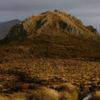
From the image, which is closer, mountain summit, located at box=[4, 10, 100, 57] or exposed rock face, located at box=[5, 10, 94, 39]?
mountain summit, located at box=[4, 10, 100, 57]

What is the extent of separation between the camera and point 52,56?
59.1 meters

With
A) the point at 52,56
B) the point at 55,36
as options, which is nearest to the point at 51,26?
the point at 55,36

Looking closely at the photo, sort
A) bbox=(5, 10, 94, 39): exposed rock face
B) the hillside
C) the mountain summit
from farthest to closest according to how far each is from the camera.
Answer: bbox=(5, 10, 94, 39): exposed rock face, the mountain summit, the hillside

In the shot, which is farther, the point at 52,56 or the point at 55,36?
the point at 55,36

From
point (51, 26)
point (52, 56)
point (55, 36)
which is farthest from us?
point (51, 26)

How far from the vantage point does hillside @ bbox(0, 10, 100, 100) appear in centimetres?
3706

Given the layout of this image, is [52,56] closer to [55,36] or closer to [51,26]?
[55,36]

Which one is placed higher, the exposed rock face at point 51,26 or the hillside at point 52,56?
the exposed rock face at point 51,26

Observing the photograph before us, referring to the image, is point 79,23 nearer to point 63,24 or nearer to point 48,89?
point 63,24

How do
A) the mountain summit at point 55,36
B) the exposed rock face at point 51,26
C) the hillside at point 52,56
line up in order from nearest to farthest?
the hillside at point 52,56
the mountain summit at point 55,36
the exposed rock face at point 51,26

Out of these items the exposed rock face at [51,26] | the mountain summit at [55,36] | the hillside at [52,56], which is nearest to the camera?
the hillside at [52,56]

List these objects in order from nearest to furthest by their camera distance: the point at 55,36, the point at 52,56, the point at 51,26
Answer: the point at 52,56 < the point at 55,36 < the point at 51,26

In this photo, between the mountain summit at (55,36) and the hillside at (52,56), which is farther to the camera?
the mountain summit at (55,36)

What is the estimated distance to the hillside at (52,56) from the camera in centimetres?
3706
